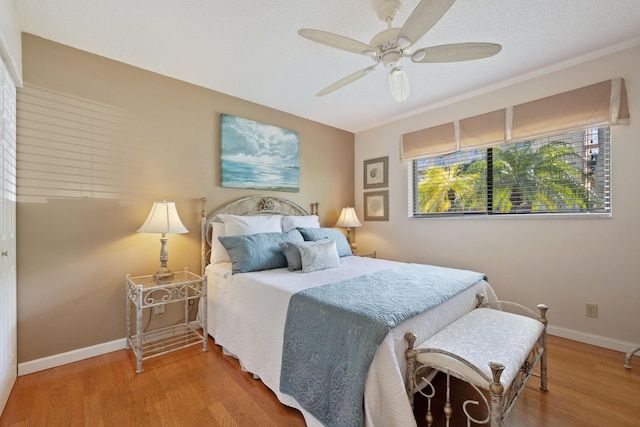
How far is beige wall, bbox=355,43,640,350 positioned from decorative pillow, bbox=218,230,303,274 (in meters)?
2.02

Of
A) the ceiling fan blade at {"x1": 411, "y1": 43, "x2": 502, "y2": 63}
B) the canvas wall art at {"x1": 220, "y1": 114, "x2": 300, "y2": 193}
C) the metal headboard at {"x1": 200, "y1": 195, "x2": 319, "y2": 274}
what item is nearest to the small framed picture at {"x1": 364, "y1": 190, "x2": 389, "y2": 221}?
the metal headboard at {"x1": 200, "y1": 195, "x2": 319, "y2": 274}

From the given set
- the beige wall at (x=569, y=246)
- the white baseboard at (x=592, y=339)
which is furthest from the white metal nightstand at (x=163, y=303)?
the white baseboard at (x=592, y=339)

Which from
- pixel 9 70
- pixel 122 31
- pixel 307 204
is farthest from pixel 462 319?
pixel 9 70

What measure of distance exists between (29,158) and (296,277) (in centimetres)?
216

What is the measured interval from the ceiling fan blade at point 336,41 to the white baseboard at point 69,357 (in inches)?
111

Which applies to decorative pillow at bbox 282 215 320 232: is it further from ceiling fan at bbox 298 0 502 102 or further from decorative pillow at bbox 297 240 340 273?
ceiling fan at bbox 298 0 502 102

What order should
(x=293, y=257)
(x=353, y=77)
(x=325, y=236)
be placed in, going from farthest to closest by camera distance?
(x=325, y=236), (x=293, y=257), (x=353, y=77)

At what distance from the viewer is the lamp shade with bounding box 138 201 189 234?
225cm

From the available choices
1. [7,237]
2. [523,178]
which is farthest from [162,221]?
[523,178]

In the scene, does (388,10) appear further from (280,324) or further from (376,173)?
(376,173)

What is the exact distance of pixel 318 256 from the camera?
243 centimetres

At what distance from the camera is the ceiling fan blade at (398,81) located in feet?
6.31

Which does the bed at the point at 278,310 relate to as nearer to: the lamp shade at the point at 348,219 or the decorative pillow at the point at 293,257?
the decorative pillow at the point at 293,257

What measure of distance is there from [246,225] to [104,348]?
154 centimetres
